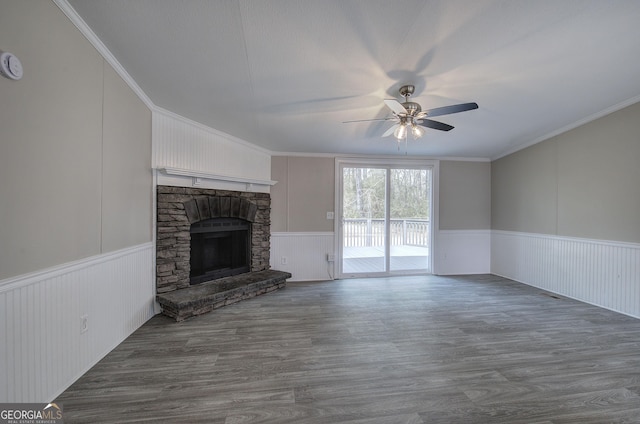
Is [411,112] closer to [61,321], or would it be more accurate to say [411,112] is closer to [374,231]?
[374,231]

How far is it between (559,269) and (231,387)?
16.0ft

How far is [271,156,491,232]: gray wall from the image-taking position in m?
4.70

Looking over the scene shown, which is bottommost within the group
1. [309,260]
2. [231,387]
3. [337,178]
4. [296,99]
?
[231,387]

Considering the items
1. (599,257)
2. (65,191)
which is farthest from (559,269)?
(65,191)

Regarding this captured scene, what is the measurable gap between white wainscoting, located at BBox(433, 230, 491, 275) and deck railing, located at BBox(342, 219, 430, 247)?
38cm

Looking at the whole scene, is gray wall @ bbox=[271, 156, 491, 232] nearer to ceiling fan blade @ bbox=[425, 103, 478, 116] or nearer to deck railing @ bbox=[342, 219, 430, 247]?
deck railing @ bbox=[342, 219, 430, 247]

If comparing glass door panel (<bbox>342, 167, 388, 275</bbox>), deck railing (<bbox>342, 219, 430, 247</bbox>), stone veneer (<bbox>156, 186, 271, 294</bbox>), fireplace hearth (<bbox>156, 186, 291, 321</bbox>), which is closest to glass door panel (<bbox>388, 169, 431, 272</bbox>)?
deck railing (<bbox>342, 219, 430, 247</bbox>)

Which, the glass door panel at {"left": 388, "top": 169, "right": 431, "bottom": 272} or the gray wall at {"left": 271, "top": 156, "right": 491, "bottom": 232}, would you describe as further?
the glass door panel at {"left": 388, "top": 169, "right": 431, "bottom": 272}

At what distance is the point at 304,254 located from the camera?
4.77 meters

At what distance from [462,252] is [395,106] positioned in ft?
13.0

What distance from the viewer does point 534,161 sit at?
4.40 meters

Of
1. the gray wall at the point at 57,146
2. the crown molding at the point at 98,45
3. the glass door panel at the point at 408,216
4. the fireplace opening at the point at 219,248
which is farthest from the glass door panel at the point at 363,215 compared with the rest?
the gray wall at the point at 57,146

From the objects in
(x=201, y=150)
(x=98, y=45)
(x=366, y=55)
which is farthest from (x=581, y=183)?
(x=98, y=45)

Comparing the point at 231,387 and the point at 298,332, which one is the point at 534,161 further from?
the point at 231,387
